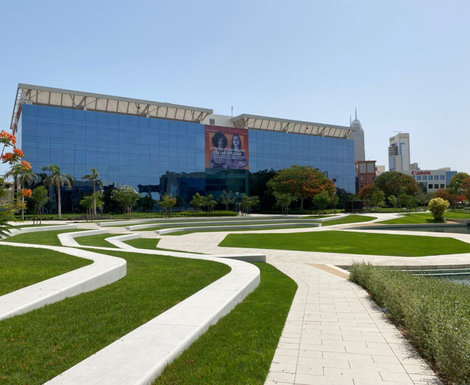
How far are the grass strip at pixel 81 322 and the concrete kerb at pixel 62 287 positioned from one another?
0.19 meters

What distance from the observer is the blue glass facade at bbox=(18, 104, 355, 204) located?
187 feet

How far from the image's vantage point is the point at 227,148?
2928 inches

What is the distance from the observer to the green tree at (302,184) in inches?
2736

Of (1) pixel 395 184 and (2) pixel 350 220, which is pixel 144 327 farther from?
(1) pixel 395 184

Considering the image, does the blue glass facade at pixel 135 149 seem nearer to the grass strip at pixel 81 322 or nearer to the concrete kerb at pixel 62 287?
the concrete kerb at pixel 62 287

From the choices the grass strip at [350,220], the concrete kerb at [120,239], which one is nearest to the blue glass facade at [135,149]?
the grass strip at [350,220]

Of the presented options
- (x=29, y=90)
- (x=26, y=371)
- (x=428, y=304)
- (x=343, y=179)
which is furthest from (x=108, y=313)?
(x=343, y=179)

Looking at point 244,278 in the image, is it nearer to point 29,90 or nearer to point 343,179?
point 29,90

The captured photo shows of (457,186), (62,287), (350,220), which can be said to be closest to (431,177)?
(457,186)

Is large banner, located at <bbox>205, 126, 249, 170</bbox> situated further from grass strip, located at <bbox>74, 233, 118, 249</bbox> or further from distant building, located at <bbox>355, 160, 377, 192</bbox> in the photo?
distant building, located at <bbox>355, 160, 377, 192</bbox>

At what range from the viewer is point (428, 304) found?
19.4 ft

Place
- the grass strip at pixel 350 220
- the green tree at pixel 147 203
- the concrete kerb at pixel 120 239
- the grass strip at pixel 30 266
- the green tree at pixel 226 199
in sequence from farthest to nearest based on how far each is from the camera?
1. the green tree at pixel 226 199
2. the green tree at pixel 147 203
3. the grass strip at pixel 350 220
4. the concrete kerb at pixel 120 239
5. the grass strip at pixel 30 266

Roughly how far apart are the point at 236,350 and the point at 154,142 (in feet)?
212

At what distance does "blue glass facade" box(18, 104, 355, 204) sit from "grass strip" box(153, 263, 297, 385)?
57957mm
